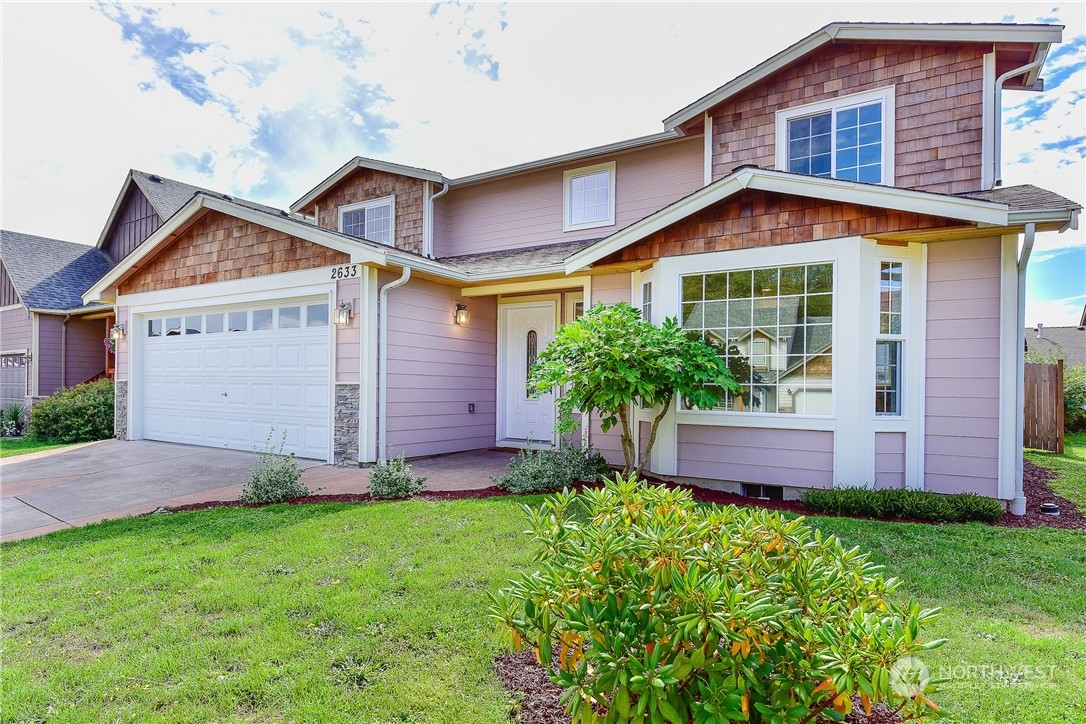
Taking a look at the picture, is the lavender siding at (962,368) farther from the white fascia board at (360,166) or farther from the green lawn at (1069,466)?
the white fascia board at (360,166)

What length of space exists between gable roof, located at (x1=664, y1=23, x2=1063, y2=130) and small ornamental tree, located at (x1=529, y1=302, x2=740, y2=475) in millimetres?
3879

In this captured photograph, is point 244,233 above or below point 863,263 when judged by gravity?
above

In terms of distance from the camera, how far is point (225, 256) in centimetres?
920

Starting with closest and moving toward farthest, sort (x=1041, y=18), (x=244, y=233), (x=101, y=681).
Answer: (x=101, y=681) → (x=1041, y=18) → (x=244, y=233)

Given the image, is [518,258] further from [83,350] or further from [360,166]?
[83,350]

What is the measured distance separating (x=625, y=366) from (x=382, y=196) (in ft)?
25.7

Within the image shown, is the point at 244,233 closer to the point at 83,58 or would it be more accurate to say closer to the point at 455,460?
the point at 83,58

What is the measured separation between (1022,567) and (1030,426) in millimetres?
9055

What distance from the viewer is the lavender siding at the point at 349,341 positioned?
7.68 m

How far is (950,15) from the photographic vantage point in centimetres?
673

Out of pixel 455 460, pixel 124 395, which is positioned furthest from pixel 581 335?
pixel 124 395

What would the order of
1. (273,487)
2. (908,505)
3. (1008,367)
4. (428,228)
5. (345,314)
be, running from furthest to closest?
1. (428,228)
2. (345,314)
3. (273,487)
4. (1008,367)
5. (908,505)

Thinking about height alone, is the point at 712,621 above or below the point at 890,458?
above

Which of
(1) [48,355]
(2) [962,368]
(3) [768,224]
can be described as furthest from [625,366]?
(1) [48,355]
